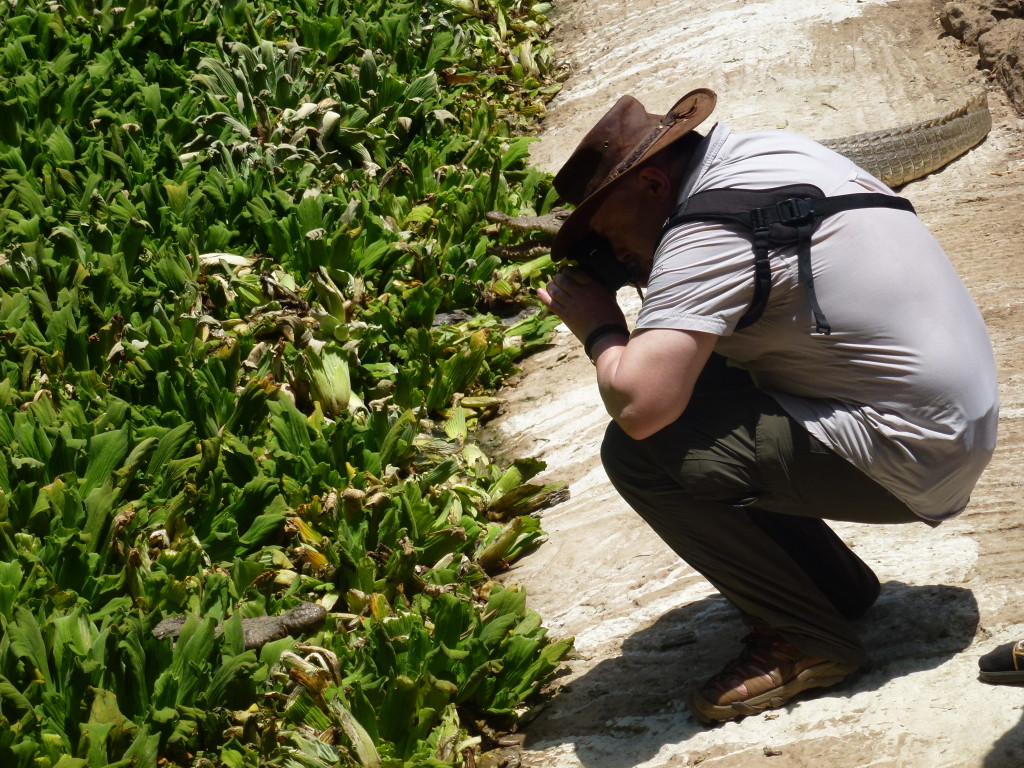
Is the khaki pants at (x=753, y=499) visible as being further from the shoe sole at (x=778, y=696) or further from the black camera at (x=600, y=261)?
the black camera at (x=600, y=261)

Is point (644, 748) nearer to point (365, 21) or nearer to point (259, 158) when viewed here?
point (259, 158)

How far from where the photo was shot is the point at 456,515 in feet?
11.7

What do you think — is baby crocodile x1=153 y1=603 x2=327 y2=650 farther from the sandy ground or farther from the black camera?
the black camera

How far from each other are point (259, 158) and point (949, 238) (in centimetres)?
314

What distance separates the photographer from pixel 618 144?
7.68 feet

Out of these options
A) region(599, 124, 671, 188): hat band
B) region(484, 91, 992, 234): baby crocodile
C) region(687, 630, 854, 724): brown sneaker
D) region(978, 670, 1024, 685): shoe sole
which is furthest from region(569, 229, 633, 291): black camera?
region(484, 91, 992, 234): baby crocodile

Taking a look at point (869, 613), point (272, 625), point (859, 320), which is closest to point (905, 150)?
point (869, 613)

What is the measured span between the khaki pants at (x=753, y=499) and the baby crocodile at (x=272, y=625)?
97 cm

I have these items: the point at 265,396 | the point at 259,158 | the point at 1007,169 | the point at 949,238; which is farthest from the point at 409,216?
the point at 1007,169

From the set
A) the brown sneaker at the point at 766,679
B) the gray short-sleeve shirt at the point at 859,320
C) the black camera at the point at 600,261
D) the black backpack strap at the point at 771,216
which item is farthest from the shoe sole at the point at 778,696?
the black camera at the point at 600,261

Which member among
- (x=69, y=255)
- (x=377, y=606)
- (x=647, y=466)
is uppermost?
(x=69, y=255)

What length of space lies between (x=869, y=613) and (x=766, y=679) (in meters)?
0.44

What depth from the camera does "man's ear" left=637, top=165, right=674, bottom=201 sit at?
2293 mm

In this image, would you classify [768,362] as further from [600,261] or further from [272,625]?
[272,625]
